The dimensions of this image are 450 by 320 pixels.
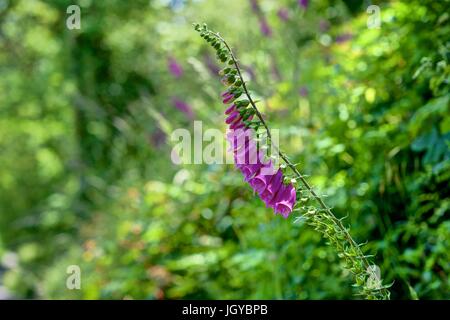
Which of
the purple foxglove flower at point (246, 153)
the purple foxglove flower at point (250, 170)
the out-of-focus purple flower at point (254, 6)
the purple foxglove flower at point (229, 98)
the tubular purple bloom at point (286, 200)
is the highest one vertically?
the out-of-focus purple flower at point (254, 6)

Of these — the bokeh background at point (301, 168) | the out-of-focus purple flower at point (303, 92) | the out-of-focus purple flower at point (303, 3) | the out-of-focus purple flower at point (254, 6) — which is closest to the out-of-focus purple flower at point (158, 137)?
the bokeh background at point (301, 168)

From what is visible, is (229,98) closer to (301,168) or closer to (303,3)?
(301,168)

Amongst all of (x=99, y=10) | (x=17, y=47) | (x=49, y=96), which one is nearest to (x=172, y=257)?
(x=99, y=10)

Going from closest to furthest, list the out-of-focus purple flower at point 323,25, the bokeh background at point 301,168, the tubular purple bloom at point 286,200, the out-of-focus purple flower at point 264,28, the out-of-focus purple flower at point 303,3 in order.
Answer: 1. the tubular purple bloom at point 286,200
2. the bokeh background at point 301,168
3. the out-of-focus purple flower at point 303,3
4. the out-of-focus purple flower at point 264,28
5. the out-of-focus purple flower at point 323,25

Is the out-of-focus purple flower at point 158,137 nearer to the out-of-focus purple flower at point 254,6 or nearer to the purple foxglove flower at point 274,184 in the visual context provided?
the out-of-focus purple flower at point 254,6

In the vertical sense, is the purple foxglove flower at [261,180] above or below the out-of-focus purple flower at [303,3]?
below

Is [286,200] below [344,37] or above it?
below

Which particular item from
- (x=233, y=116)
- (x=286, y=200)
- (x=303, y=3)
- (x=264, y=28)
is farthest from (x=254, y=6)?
(x=286, y=200)

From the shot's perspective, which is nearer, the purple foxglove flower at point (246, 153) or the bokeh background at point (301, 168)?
the purple foxglove flower at point (246, 153)

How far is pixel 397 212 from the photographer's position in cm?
294

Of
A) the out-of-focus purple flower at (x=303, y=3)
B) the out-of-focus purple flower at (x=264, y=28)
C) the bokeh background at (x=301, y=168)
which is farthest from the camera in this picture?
the out-of-focus purple flower at (x=264, y=28)

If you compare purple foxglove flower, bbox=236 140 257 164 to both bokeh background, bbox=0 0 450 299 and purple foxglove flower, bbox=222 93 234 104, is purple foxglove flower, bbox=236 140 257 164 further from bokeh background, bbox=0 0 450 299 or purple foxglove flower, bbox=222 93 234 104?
bokeh background, bbox=0 0 450 299
